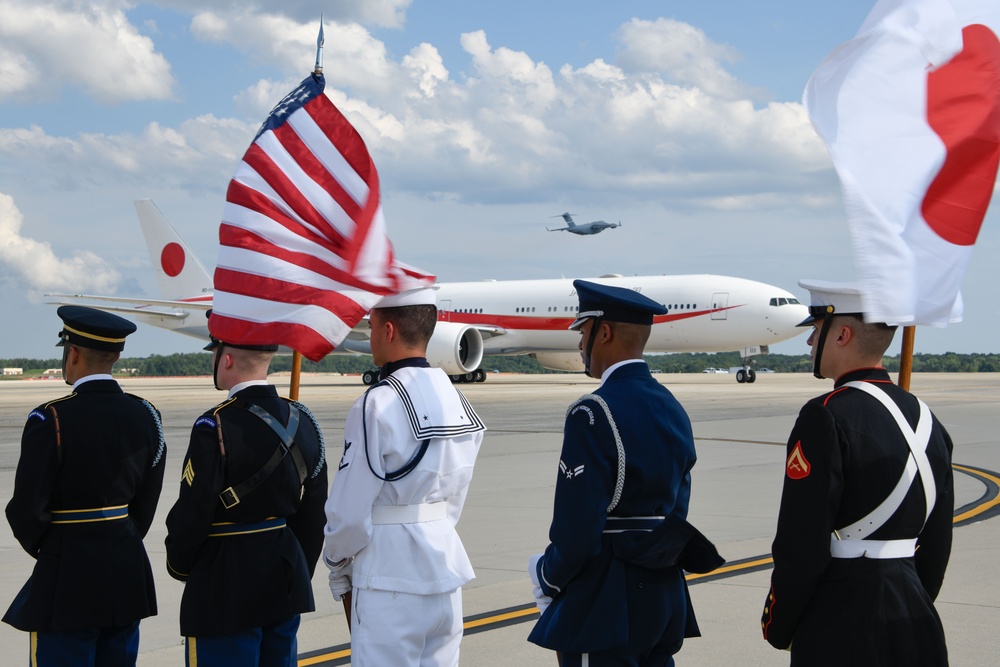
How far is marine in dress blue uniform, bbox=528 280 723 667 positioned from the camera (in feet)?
10.3

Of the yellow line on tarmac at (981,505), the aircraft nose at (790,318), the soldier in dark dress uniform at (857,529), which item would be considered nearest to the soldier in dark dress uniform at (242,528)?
the soldier in dark dress uniform at (857,529)

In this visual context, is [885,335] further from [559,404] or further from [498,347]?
[498,347]

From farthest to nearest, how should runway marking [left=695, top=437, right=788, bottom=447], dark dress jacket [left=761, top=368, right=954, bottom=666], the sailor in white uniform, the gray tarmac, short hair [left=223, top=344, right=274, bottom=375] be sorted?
runway marking [left=695, top=437, right=788, bottom=447] < the gray tarmac < short hair [left=223, top=344, right=274, bottom=375] < the sailor in white uniform < dark dress jacket [left=761, top=368, right=954, bottom=666]

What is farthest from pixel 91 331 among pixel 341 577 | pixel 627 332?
pixel 627 332

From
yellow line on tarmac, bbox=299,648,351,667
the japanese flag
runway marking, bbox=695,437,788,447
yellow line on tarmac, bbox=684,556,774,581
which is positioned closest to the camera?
the japanese flag

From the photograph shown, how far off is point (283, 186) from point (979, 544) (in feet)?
19.5

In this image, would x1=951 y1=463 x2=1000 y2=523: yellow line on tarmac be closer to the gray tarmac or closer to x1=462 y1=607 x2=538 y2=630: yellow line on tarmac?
the gray tarmac

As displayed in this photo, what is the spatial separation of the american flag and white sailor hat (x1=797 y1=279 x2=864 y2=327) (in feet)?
4.51

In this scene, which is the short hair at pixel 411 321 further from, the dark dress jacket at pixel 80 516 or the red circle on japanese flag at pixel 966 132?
the red circle on japanese flag at pixel 966 132

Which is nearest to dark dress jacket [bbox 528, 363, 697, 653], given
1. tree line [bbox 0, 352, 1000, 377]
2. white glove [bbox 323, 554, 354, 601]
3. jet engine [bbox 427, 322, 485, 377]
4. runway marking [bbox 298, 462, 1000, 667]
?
white glove [bbox 323, 554, 354, 601]

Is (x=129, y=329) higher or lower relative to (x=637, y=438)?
higher

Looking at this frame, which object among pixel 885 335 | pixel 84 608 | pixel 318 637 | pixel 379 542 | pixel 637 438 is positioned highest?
pixel 885 335

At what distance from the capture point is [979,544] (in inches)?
299

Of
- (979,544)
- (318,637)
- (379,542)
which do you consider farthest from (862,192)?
(979,544)
